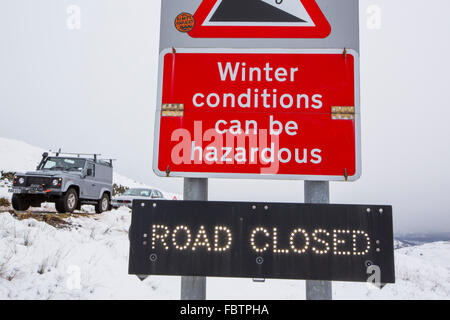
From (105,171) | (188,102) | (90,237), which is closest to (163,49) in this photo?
(188,102)

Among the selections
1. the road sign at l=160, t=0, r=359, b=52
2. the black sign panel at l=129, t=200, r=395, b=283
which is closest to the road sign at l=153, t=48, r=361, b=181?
the road sign at l=160, t=0, r=359, b=52

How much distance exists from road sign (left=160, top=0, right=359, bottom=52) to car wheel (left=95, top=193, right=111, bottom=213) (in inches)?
533

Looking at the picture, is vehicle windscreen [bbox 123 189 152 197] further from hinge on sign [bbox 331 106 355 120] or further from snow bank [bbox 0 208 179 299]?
hinge on sign [bbox 331 106 355 120]

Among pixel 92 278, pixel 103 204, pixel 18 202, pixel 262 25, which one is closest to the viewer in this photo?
pixel 262 25

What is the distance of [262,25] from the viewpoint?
2465mm

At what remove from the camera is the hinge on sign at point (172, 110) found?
7.49ft

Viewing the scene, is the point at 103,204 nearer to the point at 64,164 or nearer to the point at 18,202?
the point at 64,164

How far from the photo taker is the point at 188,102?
7.54 feet

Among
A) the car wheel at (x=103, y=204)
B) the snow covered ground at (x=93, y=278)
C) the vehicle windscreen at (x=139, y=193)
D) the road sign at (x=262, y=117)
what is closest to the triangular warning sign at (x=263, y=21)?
the road sign at (x=262, y=117)

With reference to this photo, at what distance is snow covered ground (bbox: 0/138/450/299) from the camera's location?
14.5 ft

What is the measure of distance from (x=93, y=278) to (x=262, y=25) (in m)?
4.51

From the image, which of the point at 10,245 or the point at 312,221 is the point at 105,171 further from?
the point at 312,221

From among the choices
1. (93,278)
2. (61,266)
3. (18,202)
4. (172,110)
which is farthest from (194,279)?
(18,202)

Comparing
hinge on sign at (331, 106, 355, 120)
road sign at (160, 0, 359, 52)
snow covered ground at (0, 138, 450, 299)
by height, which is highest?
road sign at (160, 0, 359, 52)
